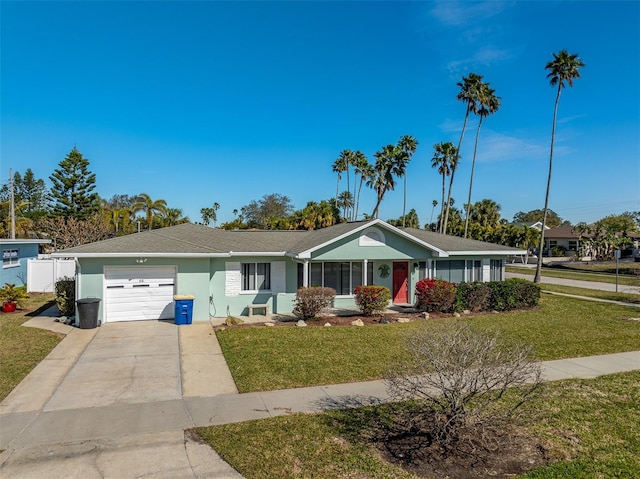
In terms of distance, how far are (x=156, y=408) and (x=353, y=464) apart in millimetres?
3971

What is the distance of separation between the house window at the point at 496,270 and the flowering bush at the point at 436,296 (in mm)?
5134

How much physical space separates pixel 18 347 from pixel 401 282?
584 inches

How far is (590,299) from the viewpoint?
22.9 metres

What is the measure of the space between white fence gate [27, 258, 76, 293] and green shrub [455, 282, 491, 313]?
20.7m

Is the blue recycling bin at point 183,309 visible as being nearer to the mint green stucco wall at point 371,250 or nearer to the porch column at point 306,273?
the porch column at point 306,273

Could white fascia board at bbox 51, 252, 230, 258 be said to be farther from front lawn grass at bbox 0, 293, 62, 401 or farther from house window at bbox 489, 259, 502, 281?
house window at bbox 489, 259, 502, 281

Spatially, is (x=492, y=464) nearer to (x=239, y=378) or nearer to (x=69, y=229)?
(x=239, y=378)

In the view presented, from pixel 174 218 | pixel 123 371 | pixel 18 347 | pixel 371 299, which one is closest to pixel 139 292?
pixel 18 347

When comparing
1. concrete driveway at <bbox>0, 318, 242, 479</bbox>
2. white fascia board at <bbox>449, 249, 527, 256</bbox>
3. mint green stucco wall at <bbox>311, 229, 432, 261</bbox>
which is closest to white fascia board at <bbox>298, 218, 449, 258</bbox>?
mint green stucco wall at <bbox>311, 229, 432, 261</bbox>

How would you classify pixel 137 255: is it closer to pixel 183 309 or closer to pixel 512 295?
pixel 183 309

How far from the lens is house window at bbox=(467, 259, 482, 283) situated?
2109cm

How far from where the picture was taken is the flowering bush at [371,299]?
16.5 meters

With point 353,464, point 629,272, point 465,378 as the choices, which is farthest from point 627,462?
point 629,272

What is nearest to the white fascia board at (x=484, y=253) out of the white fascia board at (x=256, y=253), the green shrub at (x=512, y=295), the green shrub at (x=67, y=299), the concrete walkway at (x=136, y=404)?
the green shrub at (x=512, y=295)
